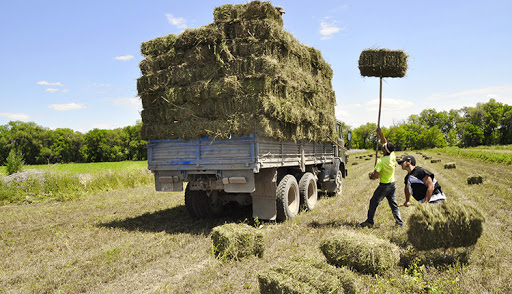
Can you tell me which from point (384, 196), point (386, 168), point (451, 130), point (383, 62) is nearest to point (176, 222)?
point (384, 196)

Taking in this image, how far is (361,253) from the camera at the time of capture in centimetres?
418

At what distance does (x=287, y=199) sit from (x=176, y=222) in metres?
2.92

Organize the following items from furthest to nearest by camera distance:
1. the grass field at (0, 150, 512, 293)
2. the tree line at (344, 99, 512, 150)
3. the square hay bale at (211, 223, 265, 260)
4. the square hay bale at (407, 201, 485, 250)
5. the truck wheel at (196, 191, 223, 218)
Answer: the tree line at (344, 99, 512, 150), the truck wheel at (196, 191, 223, 218), the square hay bale at (211, 223, 265, 260), the square hay bale at (407, 201, 485, 250), the grass field at (0, 150, 512, 293)

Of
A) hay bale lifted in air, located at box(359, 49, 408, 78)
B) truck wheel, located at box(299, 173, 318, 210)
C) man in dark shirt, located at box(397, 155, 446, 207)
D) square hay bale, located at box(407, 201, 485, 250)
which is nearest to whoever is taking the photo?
square hay bale, located at box(407, 201, 485, 250)

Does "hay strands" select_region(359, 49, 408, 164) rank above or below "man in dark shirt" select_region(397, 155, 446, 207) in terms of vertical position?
above

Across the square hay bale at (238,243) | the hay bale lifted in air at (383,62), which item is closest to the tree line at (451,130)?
the hay bale lifted in air at (383,62)

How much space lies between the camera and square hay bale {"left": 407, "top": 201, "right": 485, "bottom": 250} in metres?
4.32

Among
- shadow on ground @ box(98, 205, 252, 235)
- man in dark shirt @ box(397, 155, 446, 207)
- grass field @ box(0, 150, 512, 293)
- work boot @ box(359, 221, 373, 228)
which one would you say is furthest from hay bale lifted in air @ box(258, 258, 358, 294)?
work boot @ box(359, 221, 373, 228)

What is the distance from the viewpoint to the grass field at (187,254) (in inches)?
156

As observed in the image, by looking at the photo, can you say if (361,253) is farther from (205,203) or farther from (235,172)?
(205,203)

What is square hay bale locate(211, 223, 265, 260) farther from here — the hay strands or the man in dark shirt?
the hay strands

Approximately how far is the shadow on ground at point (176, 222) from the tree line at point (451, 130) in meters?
57.5

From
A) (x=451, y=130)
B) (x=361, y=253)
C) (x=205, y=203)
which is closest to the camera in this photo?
(x=361, y=253)

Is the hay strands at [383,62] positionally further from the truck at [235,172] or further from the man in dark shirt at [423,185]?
the man in dark shirt at [423,185]
